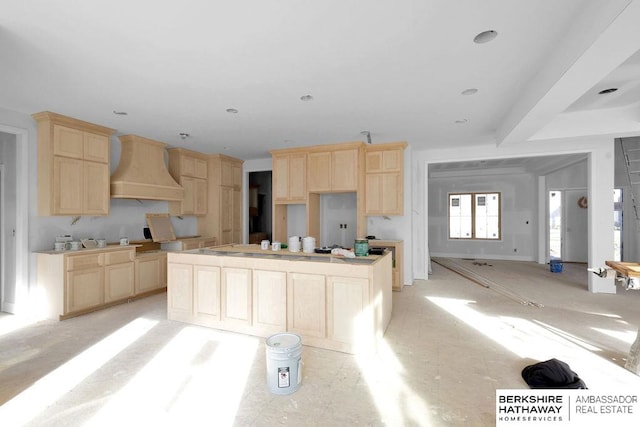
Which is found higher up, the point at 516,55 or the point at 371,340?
the point at 516,55

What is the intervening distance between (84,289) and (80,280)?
5.6 inches

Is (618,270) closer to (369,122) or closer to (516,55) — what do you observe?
(516,55)

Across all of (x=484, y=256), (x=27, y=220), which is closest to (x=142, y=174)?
(x=27, y=220)

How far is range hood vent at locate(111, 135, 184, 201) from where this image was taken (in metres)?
4.49

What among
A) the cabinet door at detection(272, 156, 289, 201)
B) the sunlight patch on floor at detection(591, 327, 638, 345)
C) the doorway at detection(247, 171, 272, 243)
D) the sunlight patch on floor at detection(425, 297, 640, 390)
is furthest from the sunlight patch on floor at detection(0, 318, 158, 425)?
the sunlight patch on floor at detection(591, 327, 638, 345)

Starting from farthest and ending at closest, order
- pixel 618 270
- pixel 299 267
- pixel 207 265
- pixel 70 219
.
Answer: pixel 70 219
pixel 207 265
pixel 299 267
pixel 618 270

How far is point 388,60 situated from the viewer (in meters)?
2.48

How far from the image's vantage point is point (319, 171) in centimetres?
540

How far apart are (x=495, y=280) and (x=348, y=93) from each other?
4.97m

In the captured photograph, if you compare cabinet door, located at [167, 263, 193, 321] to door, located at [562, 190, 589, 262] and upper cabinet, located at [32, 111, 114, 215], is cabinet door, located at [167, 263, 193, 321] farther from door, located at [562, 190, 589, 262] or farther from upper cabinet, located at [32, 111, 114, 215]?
door, located at [562, 190, 589, 262]

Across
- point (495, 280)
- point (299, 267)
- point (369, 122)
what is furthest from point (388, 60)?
point (495, 280)

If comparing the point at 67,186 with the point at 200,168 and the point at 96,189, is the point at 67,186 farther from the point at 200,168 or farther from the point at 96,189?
the point at 200,168

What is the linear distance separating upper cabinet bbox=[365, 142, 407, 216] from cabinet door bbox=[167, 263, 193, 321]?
327 centimetres

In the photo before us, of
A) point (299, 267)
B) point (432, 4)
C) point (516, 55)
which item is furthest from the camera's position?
point (299, 267)
